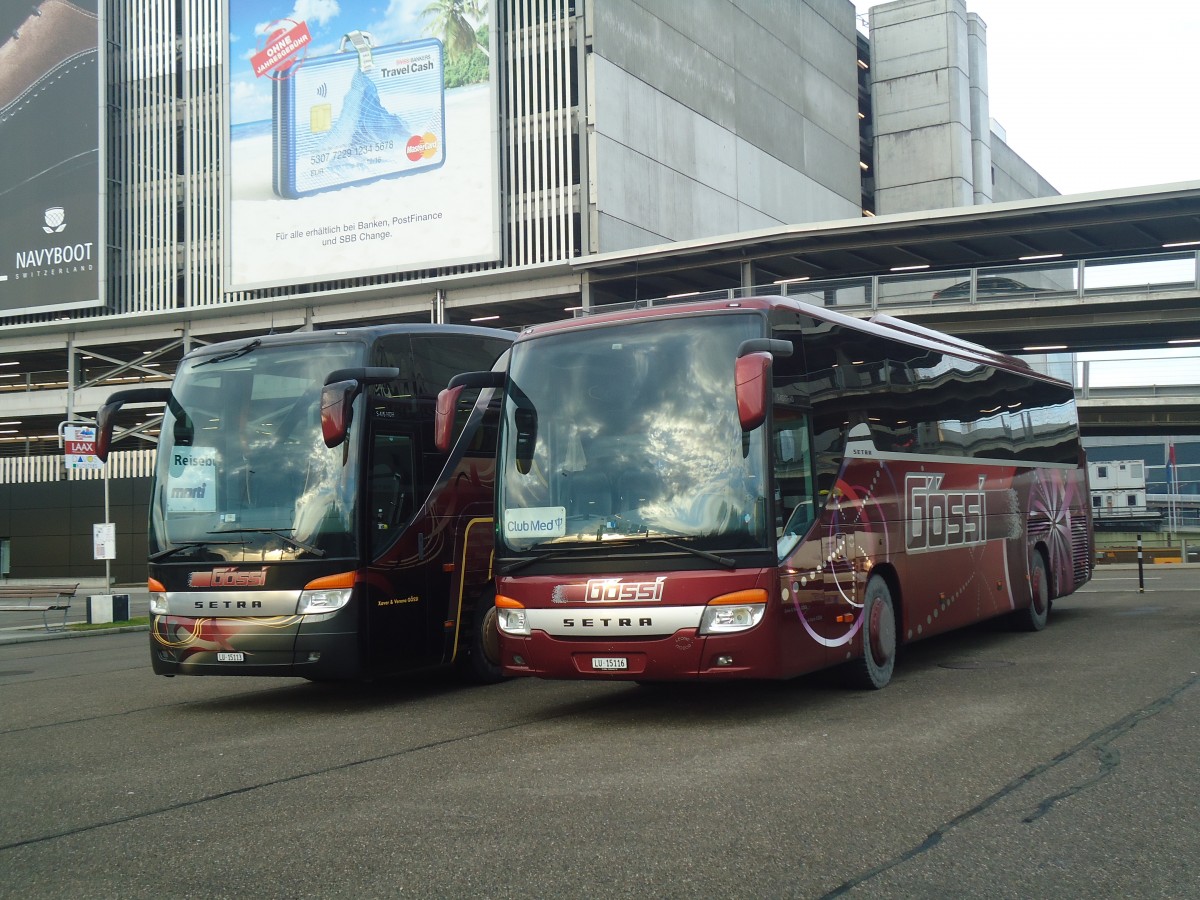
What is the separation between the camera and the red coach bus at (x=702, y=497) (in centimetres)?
903

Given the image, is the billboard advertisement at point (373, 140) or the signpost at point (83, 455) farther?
the billboard advertisement at point (373, 140)

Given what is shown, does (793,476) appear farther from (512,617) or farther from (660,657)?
(512,617)

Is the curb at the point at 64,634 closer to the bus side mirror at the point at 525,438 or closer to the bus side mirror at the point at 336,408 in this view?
the bus side mirror at the point at 336,408

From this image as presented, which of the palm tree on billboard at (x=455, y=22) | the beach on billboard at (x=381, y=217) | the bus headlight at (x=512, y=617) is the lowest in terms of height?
the bus headlight at (x=512, y=617)

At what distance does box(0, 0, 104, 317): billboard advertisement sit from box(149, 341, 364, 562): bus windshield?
166ft

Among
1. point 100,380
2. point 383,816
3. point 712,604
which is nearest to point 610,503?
point 712,604

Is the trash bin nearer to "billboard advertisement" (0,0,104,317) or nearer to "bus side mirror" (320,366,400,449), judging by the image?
"bus side mirror" (320,366,400,449)

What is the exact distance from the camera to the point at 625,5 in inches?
2094

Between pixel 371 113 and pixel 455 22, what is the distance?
4963 millimetres

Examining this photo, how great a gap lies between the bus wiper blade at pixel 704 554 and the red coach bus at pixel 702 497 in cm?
1

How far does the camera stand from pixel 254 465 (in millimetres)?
10883

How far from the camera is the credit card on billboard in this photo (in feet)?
162

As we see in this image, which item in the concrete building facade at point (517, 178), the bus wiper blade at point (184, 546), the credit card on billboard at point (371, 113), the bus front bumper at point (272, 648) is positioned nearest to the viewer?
the bus front bumper at point (272, 648)

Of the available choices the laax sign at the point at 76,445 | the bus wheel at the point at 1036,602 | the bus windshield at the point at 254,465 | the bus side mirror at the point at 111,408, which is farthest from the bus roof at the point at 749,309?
the laax sign at the point at 76,445
